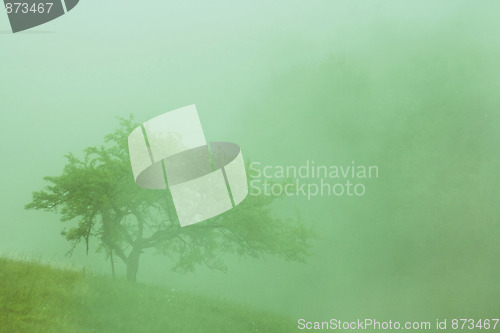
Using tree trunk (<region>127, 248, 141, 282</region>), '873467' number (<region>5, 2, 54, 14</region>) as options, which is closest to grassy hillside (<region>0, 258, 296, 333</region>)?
tree trunk (<region>127, 248, 141, 282</region>)

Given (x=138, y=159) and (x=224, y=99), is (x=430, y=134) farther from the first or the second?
(x=138, y=159)

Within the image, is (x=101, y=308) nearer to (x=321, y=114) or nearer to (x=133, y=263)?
(x=133, y=263)

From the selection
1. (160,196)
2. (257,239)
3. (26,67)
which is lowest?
(257,239)

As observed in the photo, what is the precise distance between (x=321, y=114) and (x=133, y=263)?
1827 millimetres

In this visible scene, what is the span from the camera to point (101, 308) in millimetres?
3311

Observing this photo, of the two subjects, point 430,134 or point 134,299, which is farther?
point 430,134

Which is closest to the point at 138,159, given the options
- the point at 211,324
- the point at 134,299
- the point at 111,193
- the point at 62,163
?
the point at 111,193

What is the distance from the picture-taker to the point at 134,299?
3.39 metres

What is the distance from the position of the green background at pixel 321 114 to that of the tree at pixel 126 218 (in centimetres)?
12

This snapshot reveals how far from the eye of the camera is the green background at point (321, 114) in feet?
11.6

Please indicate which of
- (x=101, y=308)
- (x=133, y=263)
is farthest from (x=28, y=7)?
(x=101, y=308)

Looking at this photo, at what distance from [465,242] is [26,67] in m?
3.64

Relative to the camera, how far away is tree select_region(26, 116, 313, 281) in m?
3.47

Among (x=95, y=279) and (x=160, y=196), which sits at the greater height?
(x=160, y=196)
